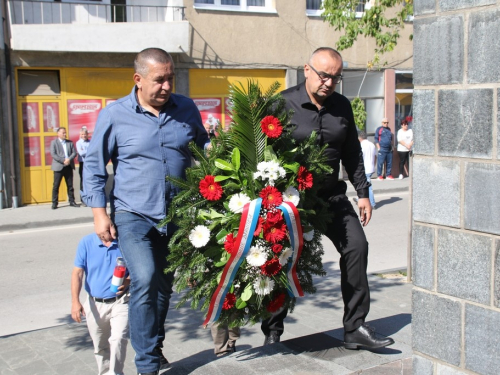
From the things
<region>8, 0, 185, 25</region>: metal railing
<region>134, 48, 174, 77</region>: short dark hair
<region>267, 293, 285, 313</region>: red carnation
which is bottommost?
<region>267, 293, 285, 313</region>: red carnation

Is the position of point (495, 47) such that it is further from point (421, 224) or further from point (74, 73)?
point (74, 73)

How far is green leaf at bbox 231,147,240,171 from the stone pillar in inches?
40.0

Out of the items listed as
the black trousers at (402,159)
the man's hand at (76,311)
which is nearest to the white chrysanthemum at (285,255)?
the man's hand at (76,311)

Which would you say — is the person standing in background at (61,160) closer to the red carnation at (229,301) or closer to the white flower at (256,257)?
the red carnation at (229,301)

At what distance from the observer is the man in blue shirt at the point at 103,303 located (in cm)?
438

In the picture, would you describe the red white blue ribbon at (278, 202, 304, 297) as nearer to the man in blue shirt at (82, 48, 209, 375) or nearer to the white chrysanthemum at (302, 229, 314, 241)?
the white chrysanthemum at (302, 229, 314, 241)

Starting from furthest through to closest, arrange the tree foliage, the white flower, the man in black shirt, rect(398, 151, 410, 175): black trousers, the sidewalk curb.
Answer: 1. rect(398, 151, 410, 175): black trousers
2. the sidewalk curb
3. the tree foliage
4. the man in black shirt
5. the white flower

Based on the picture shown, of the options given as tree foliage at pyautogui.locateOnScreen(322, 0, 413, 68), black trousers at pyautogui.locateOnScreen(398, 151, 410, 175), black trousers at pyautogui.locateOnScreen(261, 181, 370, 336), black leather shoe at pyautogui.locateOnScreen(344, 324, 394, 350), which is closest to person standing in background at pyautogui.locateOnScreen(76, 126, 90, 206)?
tree foliage at pyautogui.locateOnScreen(322, 0, 413, 68)

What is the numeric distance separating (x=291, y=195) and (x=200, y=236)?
1.89ft

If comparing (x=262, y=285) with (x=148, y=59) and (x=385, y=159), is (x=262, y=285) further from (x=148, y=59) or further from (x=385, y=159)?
(x=385, y=159)

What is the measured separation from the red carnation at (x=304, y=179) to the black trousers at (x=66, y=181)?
11956 mm

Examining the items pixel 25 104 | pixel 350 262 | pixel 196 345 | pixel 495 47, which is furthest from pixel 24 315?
pixel 25 104

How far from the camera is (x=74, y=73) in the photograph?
1602cm

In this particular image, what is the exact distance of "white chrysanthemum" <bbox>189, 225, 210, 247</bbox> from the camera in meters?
3.88
